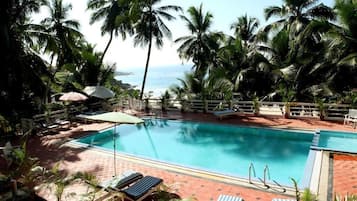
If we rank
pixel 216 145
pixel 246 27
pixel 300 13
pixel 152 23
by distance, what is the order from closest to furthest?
pixel 216 145 < pixel 152 23 < pixel 300 13 < pixel 246 27

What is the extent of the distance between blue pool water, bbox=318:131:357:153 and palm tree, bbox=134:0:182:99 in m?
12.1

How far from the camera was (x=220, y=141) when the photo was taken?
12.6 m

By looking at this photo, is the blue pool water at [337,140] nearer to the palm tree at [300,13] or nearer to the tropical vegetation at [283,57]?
the tropical vegetation at [283,57]

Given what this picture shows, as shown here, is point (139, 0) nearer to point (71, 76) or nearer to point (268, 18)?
point (71, 76)

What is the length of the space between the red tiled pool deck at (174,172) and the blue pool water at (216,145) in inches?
40.9

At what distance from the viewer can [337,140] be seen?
11344 mm

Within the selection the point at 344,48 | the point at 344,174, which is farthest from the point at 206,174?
the point at 344,48

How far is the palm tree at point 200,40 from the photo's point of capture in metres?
21.5

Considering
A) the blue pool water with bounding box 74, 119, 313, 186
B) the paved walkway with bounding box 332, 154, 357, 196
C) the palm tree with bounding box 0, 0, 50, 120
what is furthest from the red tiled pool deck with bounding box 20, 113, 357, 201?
the palm tree with bounding box 0, 0, 50, 120

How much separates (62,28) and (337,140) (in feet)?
50.9

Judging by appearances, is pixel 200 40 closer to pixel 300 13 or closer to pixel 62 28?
pixel 300 13

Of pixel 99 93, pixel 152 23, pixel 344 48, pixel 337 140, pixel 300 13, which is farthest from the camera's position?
pixel 300 13

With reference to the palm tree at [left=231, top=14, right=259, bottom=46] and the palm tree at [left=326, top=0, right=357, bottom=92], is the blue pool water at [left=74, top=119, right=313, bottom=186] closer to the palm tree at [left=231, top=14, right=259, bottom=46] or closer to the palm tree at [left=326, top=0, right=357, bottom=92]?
the palm tree at [left=326, top=0, right=357, bottom=92]

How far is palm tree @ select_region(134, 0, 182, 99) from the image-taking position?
63.6ft
